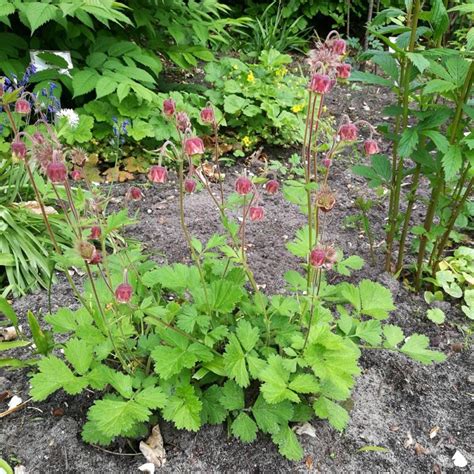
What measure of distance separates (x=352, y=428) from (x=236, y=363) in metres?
0.58

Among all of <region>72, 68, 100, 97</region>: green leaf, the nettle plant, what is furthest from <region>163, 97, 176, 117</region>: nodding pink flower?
<region>72, 68, 100, 97</region>: green leaf

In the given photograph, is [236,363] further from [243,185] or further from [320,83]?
[320,83]

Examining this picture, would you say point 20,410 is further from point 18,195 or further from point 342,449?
point 18,195

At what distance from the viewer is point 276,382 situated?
5.13ft

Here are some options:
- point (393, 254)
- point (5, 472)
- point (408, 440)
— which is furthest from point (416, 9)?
point (5, 472)

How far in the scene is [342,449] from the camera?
1790 millimetres

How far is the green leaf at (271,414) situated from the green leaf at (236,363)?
0.48ft

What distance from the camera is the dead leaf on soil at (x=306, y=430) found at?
1.80m

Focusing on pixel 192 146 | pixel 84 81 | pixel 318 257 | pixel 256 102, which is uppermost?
pixel 192 146

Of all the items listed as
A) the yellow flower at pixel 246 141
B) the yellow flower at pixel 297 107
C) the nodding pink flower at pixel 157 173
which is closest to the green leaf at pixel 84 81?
the yellow flower at pixel 246 141

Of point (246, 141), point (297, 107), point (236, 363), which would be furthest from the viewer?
point (297, 107)

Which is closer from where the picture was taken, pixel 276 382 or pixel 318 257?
pixel 318 257

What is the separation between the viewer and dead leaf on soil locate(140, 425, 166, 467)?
1679 millimetres

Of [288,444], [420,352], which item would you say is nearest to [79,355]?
[288,444]
